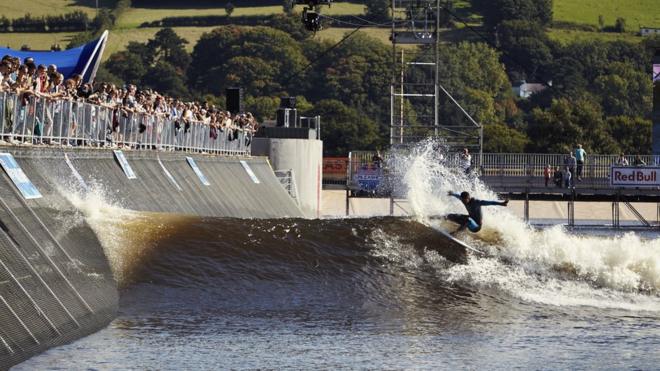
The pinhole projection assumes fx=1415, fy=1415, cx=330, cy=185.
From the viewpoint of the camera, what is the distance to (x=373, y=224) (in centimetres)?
2889

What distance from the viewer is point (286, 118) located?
5262 cm

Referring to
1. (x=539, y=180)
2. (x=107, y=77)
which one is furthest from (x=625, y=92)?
(x=539, y=180)

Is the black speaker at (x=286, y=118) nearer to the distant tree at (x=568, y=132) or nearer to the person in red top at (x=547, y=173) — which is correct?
the person in red top at (x=547, y=173)

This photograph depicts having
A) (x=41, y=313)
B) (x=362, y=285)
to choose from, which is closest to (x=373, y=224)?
(x=362, y=285)

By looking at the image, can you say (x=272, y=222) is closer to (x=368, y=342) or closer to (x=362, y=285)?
(x=362, y=285)

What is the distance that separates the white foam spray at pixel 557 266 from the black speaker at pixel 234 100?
19277 mm

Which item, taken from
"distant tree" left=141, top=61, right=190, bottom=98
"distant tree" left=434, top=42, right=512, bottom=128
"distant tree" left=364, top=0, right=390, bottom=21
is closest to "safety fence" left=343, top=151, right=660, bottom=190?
"distant tree" left=434, top=42, right=512, bottom=128

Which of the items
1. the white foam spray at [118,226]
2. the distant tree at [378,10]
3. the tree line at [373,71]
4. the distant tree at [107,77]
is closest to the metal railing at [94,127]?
the white foam spray at [118,226]

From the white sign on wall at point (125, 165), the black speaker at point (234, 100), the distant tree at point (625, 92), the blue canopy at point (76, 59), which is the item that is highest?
the distant tree at point (625, 92)

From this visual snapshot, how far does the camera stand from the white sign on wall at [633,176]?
2154 inches

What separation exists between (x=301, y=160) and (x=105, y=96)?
74.1 feet

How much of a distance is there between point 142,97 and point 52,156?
902 centimetres

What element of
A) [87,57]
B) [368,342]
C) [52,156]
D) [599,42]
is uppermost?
[599,42]

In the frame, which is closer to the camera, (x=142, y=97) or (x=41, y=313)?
(x=41, y=313)
